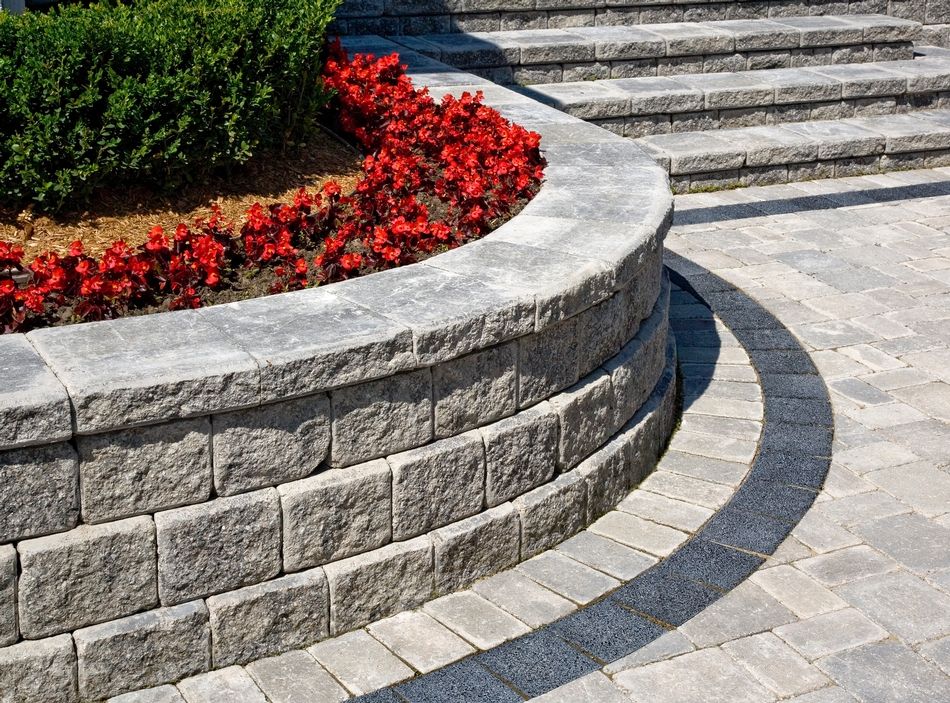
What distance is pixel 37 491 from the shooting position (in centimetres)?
331

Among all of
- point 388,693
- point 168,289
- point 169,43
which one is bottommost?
point 388,693

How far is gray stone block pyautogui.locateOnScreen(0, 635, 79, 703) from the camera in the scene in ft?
11.2

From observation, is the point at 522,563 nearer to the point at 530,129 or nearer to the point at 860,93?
the point at 530,129

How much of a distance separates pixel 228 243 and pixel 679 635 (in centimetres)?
229

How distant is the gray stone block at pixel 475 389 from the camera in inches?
156

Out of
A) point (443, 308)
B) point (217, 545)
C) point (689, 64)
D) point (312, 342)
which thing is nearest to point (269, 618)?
point (217, 545)

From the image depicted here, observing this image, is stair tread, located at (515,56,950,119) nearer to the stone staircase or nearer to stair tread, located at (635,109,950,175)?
the stone staircase

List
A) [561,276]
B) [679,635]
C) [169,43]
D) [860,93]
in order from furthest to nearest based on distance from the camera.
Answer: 1. [860,93]
2. [169,43]
3. [561,276]
4. [679,635]

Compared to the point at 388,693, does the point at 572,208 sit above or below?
above

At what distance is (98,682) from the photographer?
3529 millimetres

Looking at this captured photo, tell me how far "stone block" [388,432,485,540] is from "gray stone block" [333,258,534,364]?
34 cm

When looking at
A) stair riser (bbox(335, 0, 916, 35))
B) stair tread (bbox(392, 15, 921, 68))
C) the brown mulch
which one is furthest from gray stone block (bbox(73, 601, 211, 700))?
stair riser (bbox(335, 0, 916, 35))

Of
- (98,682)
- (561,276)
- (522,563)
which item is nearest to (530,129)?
(561,276)

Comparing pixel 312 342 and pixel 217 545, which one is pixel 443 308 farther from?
pixel 217 545
